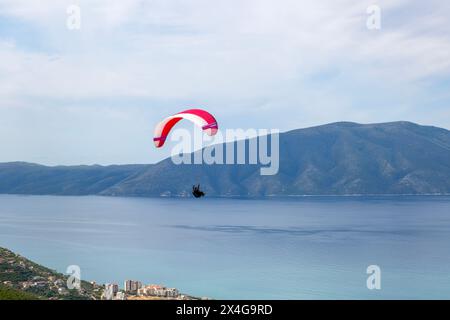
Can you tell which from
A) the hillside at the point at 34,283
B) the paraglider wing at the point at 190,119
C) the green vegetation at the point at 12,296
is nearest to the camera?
the paraglider wing at the point at 190,119

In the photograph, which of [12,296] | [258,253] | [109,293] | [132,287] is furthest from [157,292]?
[258,253]

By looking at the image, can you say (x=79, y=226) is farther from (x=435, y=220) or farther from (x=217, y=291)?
(x=435, y=220)

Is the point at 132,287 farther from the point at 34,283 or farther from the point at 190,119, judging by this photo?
the point at 190,119

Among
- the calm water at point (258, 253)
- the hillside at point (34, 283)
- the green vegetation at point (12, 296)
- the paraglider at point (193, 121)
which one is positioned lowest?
the calm water at point (258, 253)

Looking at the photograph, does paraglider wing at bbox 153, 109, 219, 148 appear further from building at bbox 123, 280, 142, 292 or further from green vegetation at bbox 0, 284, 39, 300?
building at bbox 123, 280, 142, 292

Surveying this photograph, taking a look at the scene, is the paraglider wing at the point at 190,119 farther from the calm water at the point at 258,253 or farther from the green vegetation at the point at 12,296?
the calm water at the point at 258,253

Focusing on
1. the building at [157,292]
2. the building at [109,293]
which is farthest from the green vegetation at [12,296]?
the building at [157,292]
